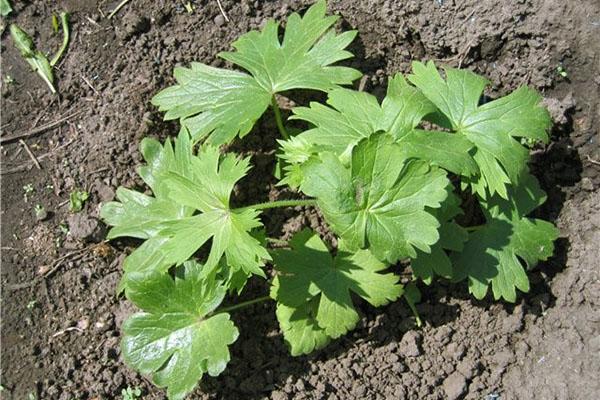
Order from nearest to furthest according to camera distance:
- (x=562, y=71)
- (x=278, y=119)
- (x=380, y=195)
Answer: (x=380, y=195)
(x=278, y=119)
(x=562, y=71)

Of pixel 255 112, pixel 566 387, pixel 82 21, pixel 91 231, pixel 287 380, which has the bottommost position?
pixel 566 387

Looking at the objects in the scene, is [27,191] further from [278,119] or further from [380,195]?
[380,195]

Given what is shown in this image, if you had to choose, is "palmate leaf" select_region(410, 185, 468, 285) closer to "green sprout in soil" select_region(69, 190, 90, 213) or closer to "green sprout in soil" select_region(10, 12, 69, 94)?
"green sprout in soil" select_region(69, 190, 90, 213)

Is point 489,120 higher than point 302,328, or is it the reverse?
point 489,120

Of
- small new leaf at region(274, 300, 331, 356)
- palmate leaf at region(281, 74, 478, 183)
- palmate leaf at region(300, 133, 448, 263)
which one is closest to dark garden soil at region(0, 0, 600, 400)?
small new leaf at region(274, 300, 331, 356)

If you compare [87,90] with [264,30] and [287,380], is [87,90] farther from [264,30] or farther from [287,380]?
[287,380]

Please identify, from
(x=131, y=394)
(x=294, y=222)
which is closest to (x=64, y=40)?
(x=294, y=222)

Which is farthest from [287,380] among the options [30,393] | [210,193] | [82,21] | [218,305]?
[82,21]
